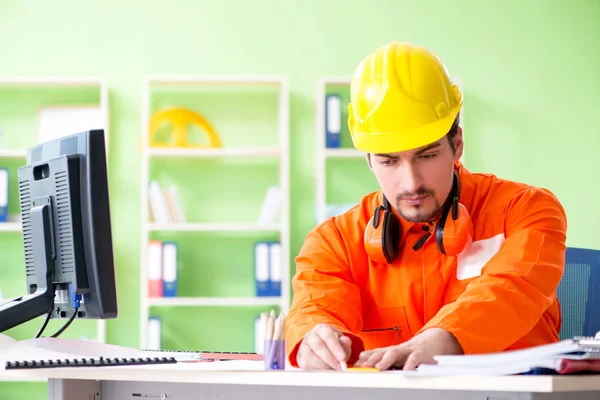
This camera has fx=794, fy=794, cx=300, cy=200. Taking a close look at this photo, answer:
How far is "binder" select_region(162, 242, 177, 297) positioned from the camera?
167 inches

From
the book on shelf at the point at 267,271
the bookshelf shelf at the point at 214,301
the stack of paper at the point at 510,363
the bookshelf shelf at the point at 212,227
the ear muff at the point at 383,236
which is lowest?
the bookshelf shelf at the point at 214,301

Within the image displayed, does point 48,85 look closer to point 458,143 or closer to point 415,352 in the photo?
point 458,143

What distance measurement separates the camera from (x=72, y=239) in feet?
5.32

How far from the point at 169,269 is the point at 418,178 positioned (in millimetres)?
2813

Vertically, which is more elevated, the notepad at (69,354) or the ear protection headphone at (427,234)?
the ear protection headphone at (427,234)

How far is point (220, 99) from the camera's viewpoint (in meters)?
4.60

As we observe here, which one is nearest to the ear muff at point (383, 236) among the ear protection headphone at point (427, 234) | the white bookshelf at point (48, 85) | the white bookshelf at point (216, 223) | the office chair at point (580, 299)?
the ear protection headphone at point (427, 234)

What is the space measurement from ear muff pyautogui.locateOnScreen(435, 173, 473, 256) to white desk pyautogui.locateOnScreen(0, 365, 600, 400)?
531 mm

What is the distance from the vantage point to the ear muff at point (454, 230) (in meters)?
1.64

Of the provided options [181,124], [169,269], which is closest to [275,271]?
[169,269]

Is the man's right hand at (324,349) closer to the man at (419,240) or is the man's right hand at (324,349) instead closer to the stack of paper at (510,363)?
the man at (419,240)

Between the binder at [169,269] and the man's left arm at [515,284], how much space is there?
2768 millimetres

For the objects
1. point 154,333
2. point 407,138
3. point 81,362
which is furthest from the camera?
point 154,333

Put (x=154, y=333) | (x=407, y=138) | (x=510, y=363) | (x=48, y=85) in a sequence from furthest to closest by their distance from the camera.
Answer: (x=48, y=85) < (x=154, y=333) < (x=407, y=138) < (x=510, y=363)
